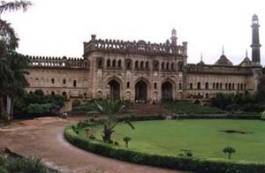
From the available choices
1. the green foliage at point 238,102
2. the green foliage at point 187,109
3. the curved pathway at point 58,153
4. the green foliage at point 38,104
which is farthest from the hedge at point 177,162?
the green foliage at point 238,102

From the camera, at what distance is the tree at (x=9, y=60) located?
25.2m

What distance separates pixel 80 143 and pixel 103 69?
3182cm

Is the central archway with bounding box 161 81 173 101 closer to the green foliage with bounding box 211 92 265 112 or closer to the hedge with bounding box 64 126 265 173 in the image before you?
the green foliage with bounding box 211 92 265 112

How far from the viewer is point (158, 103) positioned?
186ft

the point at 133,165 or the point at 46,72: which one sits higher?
the point at 46,72

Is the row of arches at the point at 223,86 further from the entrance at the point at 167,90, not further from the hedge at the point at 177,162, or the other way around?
the hedge at the point at 177,162

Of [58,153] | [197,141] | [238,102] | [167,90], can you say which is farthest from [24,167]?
[167,90]

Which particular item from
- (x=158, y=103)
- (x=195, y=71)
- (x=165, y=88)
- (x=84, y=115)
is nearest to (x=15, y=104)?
(x=84, y=115)

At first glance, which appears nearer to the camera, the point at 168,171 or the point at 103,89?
the point at 168,171

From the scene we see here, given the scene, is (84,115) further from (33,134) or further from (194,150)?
(194,150)

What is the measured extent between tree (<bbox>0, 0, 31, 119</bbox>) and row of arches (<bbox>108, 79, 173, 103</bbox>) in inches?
650

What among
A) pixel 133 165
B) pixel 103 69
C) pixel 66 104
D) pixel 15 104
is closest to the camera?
pixel 133 165

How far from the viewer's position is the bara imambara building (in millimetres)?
54781

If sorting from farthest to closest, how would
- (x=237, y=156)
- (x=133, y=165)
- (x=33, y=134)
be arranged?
1. (x=33, y=134)
2. (x=237, y=156)
3. (x=133, y=165)
